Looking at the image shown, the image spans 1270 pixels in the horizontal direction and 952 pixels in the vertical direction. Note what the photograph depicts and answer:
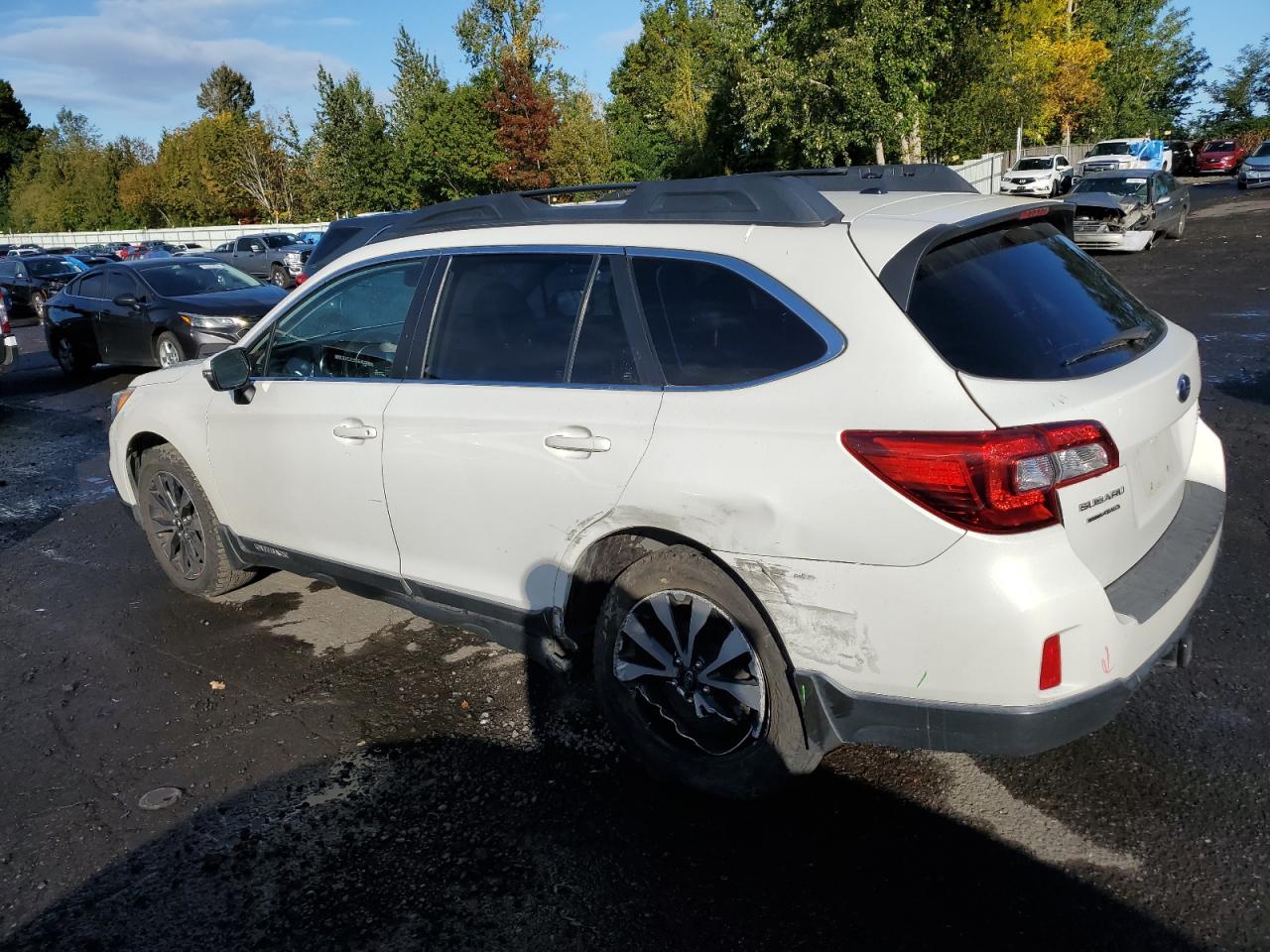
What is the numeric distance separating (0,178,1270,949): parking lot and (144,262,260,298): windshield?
9429 mm

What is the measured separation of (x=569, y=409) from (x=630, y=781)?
129cm

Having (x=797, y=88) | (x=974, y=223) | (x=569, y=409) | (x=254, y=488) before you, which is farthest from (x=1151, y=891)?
(x=797, y=88)

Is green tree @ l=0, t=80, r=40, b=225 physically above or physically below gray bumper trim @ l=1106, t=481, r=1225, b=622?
above

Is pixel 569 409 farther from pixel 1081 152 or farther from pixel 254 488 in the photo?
pixel 1081 152

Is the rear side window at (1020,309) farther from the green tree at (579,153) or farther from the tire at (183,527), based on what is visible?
the green tree at (579,153)

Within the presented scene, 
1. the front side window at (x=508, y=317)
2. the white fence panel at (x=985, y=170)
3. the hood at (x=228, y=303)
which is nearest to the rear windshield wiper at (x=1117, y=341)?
the front side window at (x=508, y=317)

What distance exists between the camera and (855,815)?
318cm

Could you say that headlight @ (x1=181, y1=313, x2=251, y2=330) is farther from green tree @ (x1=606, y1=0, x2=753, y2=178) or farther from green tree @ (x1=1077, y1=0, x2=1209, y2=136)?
green tree @ (x1=1077, y1=0, x2=1209, y2=136)

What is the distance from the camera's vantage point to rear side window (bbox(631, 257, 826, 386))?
2971 millimetres

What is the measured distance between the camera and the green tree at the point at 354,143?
5109 cm

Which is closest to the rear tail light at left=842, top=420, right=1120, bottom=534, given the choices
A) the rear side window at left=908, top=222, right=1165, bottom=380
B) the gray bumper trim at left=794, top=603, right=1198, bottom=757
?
the rear side window at left=908, top=222, right=1165, bottom=380

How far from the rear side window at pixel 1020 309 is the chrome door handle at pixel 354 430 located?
218 centimetres

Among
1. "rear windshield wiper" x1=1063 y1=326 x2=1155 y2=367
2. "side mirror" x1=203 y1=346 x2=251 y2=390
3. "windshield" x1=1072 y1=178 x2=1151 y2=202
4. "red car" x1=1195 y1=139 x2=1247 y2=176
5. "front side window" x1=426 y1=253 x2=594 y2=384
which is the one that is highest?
"front side window" x1=426 y1=253 x2=594 y2=384

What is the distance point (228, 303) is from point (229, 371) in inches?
359
